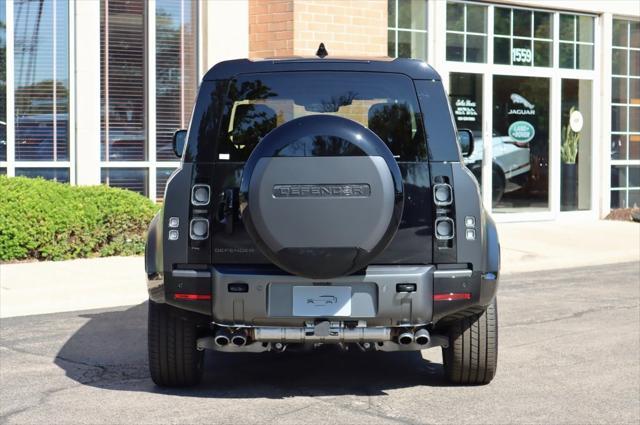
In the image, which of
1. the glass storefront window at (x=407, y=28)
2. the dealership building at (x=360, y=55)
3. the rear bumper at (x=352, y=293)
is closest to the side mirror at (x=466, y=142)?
the rear bumper at (x=352, y=293)

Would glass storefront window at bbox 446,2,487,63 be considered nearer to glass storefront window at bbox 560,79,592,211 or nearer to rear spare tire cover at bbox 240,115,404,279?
glass storefront window at bbox 560,79,592,211

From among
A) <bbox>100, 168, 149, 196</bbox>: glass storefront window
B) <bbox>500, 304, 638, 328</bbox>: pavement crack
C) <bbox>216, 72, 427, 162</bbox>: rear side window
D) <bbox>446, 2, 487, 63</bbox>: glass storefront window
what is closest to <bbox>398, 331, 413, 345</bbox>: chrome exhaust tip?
<bbox>216, 72, 427, 162</bbox>: rear side window

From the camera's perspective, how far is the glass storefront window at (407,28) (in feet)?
54.6

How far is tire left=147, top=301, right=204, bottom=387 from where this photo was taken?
20.9 ft

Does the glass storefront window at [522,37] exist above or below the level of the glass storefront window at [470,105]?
above

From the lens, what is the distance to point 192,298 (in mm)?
6031

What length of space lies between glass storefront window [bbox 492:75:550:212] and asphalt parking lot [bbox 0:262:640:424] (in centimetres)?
862

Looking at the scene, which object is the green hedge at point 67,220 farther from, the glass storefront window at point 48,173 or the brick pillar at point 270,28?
the brick pillar at point 270,28

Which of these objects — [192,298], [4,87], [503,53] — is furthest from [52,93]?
[192,298]

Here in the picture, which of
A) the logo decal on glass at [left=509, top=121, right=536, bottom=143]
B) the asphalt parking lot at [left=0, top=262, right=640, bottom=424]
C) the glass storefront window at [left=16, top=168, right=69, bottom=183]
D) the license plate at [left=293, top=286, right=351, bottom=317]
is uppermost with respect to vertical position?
the logo decal on glass at [left=509, top=121, right=536, bottom=143]

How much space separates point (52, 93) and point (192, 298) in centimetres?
864

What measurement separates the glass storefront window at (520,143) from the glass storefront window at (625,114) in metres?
1.68

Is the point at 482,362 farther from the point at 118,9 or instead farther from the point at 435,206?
the point at 118,9

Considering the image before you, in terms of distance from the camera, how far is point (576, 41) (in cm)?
1880
